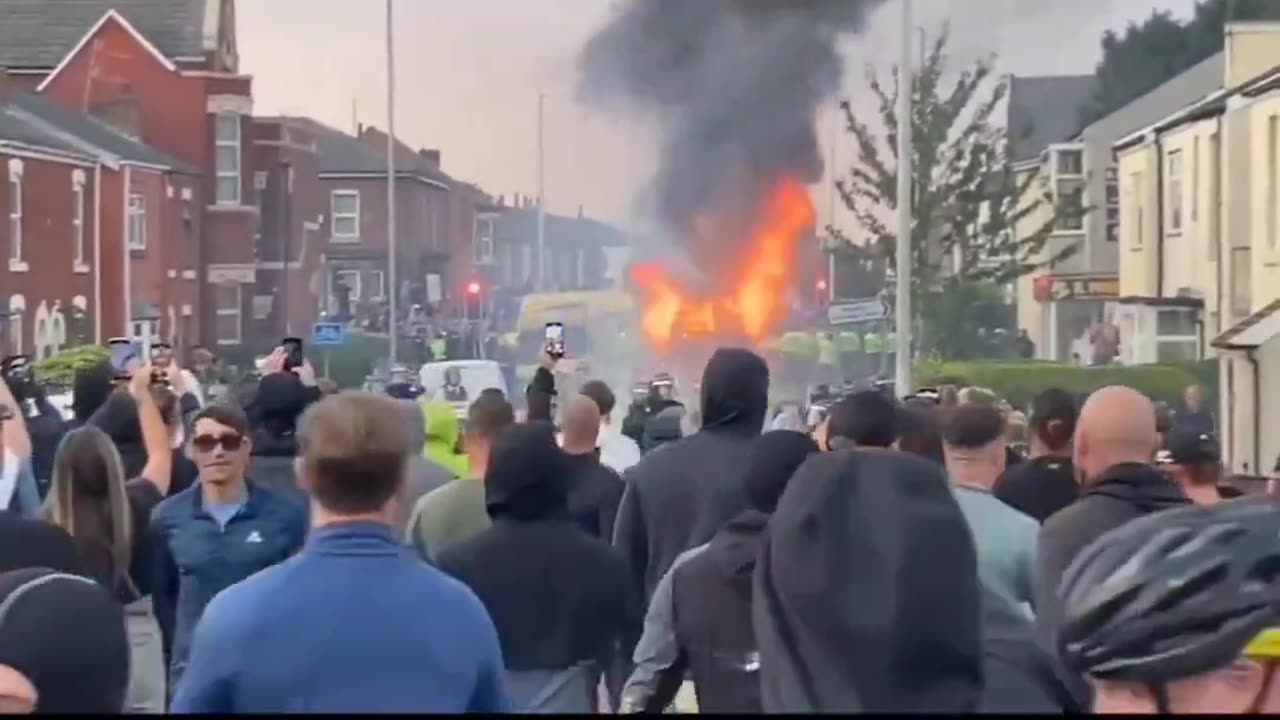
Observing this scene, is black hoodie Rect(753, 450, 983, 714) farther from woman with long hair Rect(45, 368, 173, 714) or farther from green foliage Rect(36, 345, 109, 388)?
green foliage Rect(36, 345, 109, 388)

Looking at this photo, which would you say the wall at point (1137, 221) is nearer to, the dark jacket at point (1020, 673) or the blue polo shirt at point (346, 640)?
the dark jacket at point (1020, 673)

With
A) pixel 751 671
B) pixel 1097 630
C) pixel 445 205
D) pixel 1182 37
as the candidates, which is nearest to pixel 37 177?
pixel 751 671

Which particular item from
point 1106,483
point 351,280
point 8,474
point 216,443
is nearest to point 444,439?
point 8,474

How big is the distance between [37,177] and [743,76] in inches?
492

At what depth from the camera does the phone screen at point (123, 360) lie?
11.0 meters

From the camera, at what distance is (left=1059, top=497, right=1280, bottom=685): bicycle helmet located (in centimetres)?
301

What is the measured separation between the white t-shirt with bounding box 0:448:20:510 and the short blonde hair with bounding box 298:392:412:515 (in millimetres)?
4862

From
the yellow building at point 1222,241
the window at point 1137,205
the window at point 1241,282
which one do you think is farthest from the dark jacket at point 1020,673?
the window at point 1137,205

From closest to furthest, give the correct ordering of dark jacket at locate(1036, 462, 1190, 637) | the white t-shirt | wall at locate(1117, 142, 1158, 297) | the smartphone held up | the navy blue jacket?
dark jacket at locate(1036, 462, 1190, 637) → the navy blue jacket → the white t-shirt → the smartphone held up → wall at locate(1117, 142, 1158, 297)

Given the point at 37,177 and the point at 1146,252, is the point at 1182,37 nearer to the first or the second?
the point at 1146,252

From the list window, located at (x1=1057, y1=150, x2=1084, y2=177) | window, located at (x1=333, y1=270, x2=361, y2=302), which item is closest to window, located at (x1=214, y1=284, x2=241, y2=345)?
window, located at (x1=333, y1=270, x2=361, y2=302)

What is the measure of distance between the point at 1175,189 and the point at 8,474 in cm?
3171

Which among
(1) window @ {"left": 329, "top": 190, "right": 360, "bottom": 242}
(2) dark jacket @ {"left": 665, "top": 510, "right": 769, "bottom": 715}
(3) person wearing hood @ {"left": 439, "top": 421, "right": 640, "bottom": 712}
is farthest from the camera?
(1) window @ {"left": 329, "top": 190, "right": 360, "bottom": 242}

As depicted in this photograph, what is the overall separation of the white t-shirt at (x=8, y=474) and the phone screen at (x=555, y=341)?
22.0 feet
